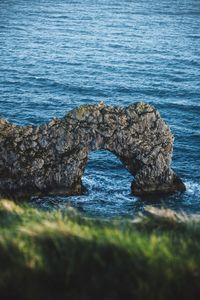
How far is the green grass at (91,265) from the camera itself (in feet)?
31.1

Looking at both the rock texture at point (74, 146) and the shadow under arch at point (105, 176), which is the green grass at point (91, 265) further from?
the shadow under arch at point (105, 176)

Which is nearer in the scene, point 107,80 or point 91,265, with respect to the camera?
point 91,265

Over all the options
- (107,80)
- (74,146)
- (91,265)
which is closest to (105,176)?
(74,146)

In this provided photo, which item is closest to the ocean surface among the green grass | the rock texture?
the rock texture

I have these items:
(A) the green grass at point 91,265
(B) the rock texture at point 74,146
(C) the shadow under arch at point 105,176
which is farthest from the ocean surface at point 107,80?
(A) the green grass at point 91,265

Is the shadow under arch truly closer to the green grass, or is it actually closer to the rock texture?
the rock texture

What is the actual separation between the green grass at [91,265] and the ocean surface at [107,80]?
50.3 feet

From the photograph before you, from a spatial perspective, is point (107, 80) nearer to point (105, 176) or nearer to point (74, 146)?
point (105, 176)

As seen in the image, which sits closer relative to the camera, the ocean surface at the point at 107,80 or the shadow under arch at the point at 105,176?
the ocean surface at the point at 107,80

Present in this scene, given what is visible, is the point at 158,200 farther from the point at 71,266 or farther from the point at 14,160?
the point at 71,266

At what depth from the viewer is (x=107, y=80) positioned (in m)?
98.4

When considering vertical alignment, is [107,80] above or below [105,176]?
above

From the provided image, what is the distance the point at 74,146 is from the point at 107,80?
4639 cm

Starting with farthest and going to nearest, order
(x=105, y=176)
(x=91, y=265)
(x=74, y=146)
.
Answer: (x=105, y=176)
(x=74, y=146)
(x=91, y=265)
